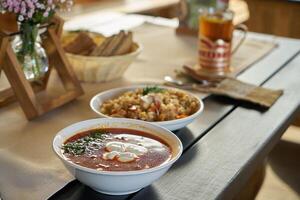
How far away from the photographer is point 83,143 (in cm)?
85

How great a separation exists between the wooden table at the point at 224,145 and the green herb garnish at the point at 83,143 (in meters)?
0.06

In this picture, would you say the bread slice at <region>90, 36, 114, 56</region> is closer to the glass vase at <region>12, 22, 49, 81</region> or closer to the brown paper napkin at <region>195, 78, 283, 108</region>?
the glass vase at <region>12, 22, 49, 81</region>

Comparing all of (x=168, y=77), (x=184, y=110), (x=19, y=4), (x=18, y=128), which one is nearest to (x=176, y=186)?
(x=184, y=110)

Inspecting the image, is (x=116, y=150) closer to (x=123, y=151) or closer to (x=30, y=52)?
(x=123, y=151)

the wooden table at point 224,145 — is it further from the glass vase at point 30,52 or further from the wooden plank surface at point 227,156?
the glass vase at point 30,52

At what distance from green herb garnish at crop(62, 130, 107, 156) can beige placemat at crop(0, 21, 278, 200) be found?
6cm

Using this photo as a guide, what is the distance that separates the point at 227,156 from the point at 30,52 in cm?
51

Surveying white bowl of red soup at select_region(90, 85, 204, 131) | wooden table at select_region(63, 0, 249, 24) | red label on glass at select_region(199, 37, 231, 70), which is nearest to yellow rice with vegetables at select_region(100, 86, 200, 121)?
white bowl of red soup at select_region(90, 85, 204, 131)

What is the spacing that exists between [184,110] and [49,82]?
1.37 ft

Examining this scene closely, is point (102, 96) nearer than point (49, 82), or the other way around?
point (102, 96)

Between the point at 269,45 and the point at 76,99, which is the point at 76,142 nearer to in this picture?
the point at 76,99

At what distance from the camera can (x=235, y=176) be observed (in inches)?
35.0

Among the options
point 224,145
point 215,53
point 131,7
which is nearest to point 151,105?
point 224,145

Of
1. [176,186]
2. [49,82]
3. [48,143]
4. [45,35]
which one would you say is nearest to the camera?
[176,186]
